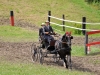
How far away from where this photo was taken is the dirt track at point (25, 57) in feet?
49.0

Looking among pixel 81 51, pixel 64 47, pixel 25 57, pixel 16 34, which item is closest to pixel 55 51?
pixel 64 47

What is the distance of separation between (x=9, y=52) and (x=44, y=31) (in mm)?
2496

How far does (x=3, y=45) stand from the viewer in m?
19.3

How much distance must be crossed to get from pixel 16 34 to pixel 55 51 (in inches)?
366

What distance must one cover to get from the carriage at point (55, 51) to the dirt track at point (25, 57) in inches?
15.6

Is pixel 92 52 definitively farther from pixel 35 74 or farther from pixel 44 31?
pixel 35 74

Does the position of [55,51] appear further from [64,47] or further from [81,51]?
[81,51]

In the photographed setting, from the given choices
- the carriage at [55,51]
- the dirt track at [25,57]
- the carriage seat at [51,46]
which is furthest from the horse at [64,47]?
the dirt track at [25,57]

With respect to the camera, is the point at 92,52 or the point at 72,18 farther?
the point at 72,18

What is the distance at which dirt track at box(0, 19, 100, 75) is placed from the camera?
49.0ft

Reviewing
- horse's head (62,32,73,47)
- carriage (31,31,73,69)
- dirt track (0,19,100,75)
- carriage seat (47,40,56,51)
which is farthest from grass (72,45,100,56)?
horse's head (62,32,73,47)

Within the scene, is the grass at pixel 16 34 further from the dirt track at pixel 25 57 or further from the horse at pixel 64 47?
the horse at pixel 64 47

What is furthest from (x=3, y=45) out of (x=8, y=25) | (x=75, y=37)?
(x=8, y=25)

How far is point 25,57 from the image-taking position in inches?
633
